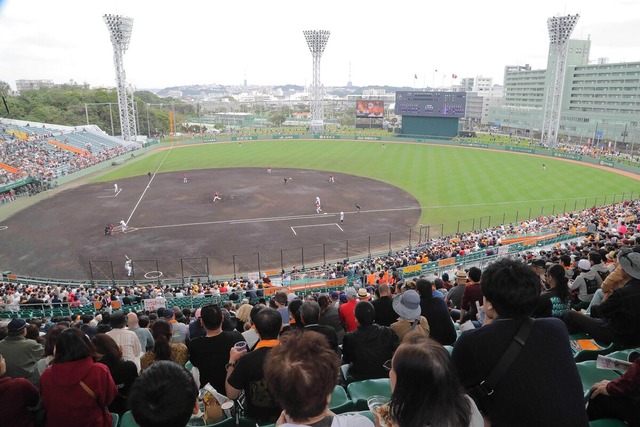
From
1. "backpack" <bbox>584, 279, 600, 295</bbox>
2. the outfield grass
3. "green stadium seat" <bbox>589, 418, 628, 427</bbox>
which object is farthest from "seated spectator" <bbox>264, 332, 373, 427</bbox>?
the outfield grass

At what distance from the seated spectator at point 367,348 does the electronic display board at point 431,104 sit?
270 ft

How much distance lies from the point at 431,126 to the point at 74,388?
87.8m

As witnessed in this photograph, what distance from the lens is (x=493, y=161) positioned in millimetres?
60719

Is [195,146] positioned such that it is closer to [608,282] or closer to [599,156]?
[599,156]

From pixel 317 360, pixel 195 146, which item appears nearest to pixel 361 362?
pixel 317 360

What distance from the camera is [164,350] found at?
560 cm

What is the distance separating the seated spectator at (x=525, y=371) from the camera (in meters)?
3.03

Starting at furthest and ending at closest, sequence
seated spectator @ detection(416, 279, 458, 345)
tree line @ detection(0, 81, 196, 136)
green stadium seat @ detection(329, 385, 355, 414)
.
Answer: tree line @ detection(0, 81, 196, 136) < seated spectator @ detection(416, 279, 458, 345) < green stadium seat @ detection(329, 385, 355, 414)

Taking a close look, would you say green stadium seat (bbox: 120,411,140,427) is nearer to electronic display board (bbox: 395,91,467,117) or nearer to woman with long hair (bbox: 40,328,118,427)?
woman with long hair (bbox: 40,328,118,427)

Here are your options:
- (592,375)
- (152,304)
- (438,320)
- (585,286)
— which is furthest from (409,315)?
(152,304)

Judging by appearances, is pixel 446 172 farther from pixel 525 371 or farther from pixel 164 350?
pixel 525 371

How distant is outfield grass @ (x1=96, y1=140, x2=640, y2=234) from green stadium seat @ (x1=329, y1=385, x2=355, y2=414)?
2795 centimetres

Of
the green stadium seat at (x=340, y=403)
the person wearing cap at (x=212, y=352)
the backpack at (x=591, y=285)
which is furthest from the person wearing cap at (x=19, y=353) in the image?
the backpack at (x=591, y=285)

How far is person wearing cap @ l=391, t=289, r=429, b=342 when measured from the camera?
5.96m
